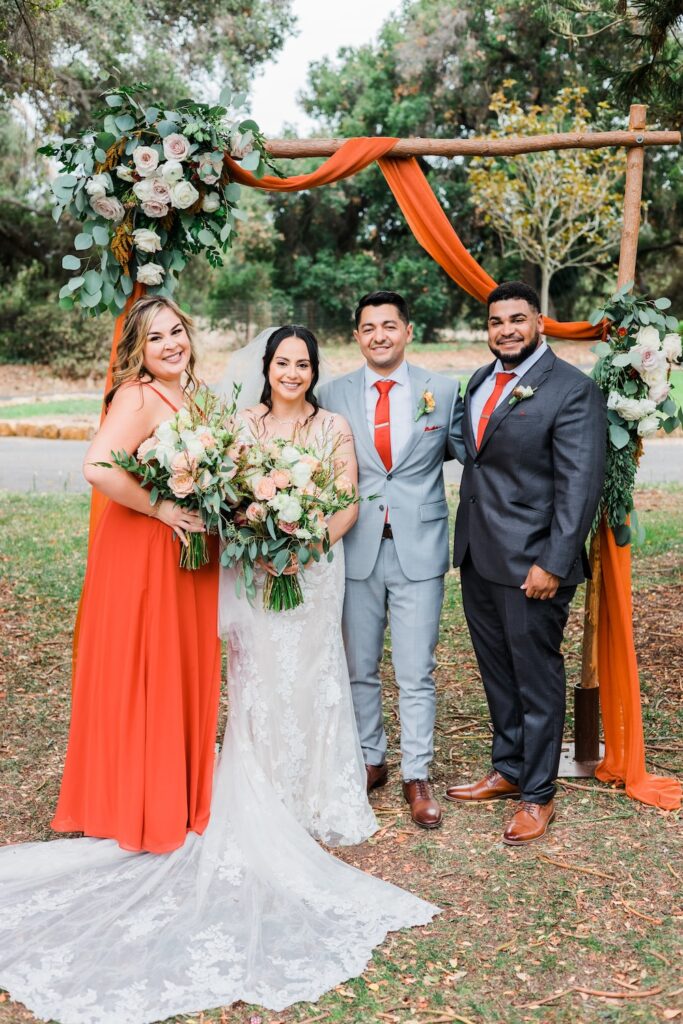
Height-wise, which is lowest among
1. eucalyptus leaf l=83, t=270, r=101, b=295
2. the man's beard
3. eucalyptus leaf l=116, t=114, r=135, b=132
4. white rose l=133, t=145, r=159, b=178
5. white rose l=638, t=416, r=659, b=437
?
white rose l=638, t=416, r=659, b=437

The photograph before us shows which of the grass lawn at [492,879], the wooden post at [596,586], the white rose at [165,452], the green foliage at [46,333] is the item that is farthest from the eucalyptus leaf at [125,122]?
the green foliage at [46,333]

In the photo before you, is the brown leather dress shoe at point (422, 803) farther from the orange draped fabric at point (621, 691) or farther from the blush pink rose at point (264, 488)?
the blush pink rose at point (264, 488)

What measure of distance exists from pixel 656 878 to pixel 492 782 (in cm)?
91

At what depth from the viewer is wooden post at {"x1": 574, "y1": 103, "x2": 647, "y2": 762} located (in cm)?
459

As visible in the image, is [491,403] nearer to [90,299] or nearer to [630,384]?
[630,384]

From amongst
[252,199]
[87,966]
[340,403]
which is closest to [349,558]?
[340,403]

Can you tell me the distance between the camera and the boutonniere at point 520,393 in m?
3.98

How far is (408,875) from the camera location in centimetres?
389

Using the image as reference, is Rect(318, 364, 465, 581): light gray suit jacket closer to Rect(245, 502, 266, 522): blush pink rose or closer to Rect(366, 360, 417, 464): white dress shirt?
Rect(366, 360, 417, 464): white dress shirt

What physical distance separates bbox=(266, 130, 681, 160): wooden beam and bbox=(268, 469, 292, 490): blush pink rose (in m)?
1.65

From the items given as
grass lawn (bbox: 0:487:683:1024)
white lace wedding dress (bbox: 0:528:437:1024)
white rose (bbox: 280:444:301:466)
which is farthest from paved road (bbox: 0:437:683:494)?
white rose (bbox: 280:444:301:466)

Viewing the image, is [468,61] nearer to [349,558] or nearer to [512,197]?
[512,197]

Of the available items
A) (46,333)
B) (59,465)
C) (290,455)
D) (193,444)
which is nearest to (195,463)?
(193,444)

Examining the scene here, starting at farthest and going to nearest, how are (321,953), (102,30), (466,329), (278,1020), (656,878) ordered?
(466,329) → (102,30) → (656,878) → (321,953) → (278,1020)
